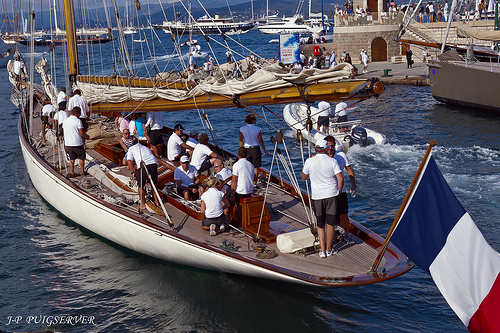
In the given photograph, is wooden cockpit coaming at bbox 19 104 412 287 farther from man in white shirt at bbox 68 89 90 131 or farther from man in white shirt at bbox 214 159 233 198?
man in white shirt at bbox 68 89 90 131

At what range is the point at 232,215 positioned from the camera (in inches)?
399

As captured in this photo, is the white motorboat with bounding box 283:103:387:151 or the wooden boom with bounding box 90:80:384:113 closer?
the wooden boom with bounding box 90:80:384:113

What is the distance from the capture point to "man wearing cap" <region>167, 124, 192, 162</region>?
490 inches

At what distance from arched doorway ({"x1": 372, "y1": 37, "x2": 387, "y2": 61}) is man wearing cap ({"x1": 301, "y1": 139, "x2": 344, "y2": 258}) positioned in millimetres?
33080

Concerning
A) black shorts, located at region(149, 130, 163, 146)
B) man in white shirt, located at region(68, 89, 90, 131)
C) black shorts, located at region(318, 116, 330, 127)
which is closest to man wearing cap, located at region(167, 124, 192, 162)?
black shorts, located at region(149, 130, 163, 146)

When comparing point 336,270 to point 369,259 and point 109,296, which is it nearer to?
point 369,259

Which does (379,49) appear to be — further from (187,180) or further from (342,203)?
(342,203)

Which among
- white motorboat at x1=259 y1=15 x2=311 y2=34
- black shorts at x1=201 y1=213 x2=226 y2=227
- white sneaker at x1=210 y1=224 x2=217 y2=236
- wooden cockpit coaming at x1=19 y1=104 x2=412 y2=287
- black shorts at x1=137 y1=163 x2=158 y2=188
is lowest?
wooden cockpit coaming at x1=19 y1=104 x2=412 y2=287

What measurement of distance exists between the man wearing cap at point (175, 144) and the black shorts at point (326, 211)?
4.78 m

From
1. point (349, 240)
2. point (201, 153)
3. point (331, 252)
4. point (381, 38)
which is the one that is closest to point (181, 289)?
point (331, 252)

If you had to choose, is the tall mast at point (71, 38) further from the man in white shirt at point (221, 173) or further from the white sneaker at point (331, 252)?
the white sneaker at point (331, 252)

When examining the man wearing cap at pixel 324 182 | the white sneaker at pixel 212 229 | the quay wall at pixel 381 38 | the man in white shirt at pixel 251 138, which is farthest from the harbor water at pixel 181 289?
the quay wall at pixel 381 38

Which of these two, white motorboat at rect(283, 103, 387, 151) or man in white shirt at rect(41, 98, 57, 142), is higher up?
man in white shirt at rect(41, 98, 57, 142)

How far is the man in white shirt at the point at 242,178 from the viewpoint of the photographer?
9625 mm
